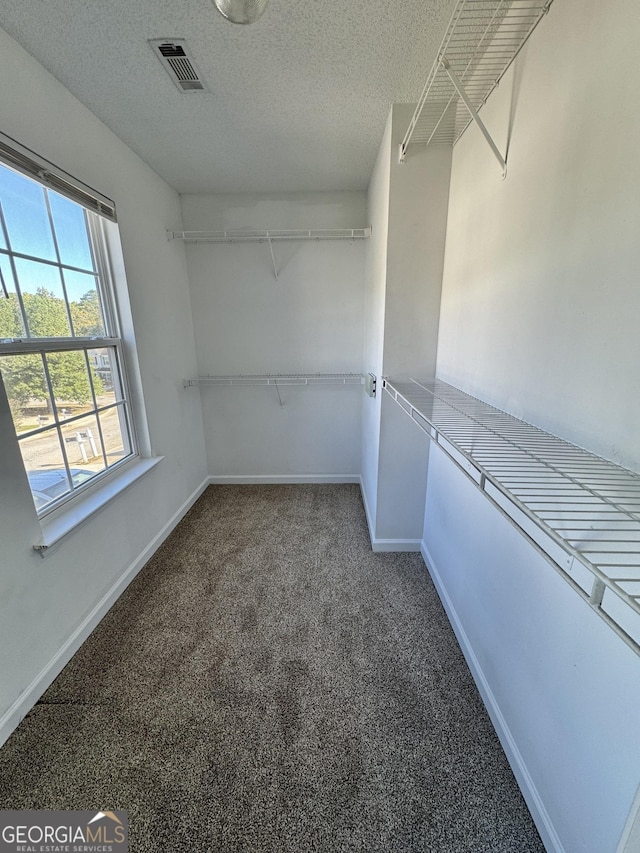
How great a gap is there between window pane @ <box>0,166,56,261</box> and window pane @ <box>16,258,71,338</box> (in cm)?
6

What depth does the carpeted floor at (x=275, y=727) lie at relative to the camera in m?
1.01

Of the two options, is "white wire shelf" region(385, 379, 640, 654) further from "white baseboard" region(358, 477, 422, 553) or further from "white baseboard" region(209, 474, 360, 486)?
"white baseboard" region(209, 474, 360, 486)

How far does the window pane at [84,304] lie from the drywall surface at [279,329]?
1.14 m

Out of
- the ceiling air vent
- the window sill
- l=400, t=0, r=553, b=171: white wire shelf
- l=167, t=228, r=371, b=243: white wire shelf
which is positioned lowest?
the window sill

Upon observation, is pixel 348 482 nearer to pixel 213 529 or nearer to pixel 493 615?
pixel 213 529

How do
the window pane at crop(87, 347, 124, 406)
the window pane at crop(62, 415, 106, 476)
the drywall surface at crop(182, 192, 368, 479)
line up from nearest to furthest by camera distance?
the window pane at crop(62, 415, 106, 476) → the window pane at crop(87, 347, 124, 406) → the drywall surface at crop(182, 192, 368, 479)

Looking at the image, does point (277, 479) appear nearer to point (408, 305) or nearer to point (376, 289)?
point (376, 289)

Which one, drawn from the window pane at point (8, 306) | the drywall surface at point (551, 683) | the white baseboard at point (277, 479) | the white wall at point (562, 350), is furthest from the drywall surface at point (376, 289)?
the window pane at point (8, 306)

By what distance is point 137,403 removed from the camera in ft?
7.06

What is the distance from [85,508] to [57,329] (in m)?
0.88

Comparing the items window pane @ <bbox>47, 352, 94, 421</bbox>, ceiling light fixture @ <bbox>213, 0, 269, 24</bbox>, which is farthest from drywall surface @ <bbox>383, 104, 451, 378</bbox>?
window pane @ <bbox>47, 352, 94, 421</bbox>

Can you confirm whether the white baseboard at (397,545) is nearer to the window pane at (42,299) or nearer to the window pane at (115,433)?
the window pane at (115,433)

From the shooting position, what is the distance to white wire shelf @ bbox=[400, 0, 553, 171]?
981 mm

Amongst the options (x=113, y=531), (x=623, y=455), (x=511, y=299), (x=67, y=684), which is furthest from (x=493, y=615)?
(x=113, y=531)
